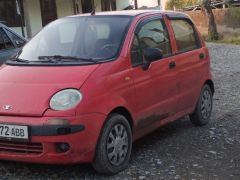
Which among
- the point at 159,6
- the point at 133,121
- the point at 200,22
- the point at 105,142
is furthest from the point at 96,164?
the point at 159,6

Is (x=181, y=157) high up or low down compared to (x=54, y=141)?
down

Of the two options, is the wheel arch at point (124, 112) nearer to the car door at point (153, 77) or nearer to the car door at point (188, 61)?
the car door at point (153, 77)

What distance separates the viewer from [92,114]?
202 inches

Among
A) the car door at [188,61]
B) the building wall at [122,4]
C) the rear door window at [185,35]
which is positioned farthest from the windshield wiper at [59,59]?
the building wall at [122,4]

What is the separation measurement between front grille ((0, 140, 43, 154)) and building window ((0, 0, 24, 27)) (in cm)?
2063

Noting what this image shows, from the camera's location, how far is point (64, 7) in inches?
1126

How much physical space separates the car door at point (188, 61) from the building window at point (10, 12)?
18706 mm

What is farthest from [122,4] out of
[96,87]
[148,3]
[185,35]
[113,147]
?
[96,87]

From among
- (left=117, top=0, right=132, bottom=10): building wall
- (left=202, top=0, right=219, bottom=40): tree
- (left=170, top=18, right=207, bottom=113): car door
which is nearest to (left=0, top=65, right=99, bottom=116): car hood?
(left=170, top=18, right=207, bottom=113): car door

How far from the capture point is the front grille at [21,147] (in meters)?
5.11

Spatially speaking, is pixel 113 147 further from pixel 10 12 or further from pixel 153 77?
pixel 10 12

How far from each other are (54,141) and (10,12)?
2132 cm

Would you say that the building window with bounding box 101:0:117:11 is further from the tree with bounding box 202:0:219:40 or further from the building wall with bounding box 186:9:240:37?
the tree with bounding box 202:0:219:40

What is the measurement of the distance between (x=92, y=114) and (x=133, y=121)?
2.74 ft
